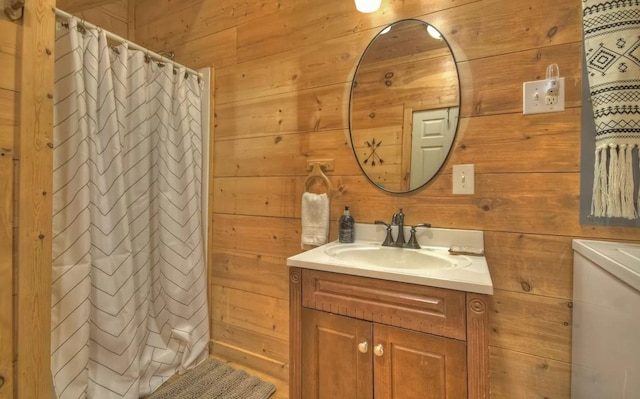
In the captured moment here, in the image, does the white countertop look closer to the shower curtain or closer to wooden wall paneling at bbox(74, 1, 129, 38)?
the shower curtain

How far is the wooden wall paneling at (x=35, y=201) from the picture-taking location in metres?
1.08

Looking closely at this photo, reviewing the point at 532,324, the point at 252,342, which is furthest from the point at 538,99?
the point at 252,342

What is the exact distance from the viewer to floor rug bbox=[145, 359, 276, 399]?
4.99 ft

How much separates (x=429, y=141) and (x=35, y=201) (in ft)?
5.05

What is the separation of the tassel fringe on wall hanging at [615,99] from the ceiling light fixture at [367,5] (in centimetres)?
76

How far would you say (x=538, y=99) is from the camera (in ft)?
3.79

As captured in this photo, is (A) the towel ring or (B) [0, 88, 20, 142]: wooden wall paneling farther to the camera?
(A) the towel ring

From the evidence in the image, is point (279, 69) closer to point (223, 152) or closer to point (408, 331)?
point (223, 152)

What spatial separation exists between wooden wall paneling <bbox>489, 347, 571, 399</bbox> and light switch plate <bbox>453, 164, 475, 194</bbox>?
0.64 meters

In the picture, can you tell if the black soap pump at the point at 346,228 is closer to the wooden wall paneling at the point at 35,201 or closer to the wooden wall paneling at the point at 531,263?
the wooden wall paneling at the point at 531,263

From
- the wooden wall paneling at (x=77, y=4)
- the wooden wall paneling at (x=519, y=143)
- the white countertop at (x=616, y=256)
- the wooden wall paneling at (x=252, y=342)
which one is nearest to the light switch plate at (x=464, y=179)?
the wooden wall paneling at (x=519, y=143)

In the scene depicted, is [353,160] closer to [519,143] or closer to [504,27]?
[519,143]

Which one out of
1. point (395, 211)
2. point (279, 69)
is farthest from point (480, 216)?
point (279, 69)

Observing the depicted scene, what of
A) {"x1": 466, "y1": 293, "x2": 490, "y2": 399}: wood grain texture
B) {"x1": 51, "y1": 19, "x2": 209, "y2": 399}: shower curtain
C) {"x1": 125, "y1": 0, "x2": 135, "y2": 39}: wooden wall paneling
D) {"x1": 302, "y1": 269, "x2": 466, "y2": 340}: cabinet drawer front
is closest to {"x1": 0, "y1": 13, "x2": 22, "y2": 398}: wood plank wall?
{"x1": 51, "y1": 19, "x2": 209, "y2": 399}: shower curtain
